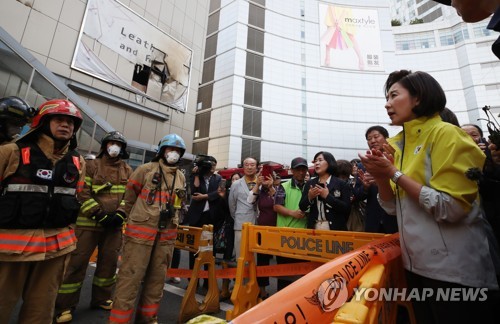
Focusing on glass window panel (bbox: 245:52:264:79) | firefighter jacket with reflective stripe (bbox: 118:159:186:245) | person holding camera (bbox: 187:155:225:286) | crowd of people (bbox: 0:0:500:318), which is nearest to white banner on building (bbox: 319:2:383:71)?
glass window panel (bbox: 245:52:264:79)

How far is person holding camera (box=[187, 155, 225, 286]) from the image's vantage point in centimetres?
406

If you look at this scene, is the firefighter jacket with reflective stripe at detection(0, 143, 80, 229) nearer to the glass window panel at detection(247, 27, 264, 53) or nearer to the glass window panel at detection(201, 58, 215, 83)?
the glass window panel at detection(201, 58, 215, 83)

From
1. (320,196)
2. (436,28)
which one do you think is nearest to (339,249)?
(320,196)

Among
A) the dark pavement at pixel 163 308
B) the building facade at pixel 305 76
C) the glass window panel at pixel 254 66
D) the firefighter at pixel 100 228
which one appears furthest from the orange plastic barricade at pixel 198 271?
the glass window panel at pixel 254 66

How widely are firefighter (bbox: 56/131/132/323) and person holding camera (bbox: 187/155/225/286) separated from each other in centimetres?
123

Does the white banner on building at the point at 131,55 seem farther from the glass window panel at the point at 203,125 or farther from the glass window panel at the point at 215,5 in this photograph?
the glass window panel at the point at 215,5

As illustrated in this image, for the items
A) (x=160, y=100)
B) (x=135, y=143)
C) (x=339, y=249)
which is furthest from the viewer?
(x=160, y=100)

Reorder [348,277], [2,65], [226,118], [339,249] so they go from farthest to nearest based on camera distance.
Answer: [226,118], [2,65], [339,249], [348,277]

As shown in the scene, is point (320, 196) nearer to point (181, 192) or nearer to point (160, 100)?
point (181, 192)

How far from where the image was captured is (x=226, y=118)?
20578mm

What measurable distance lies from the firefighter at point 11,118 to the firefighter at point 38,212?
69 cm

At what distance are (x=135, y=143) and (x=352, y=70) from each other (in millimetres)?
22645

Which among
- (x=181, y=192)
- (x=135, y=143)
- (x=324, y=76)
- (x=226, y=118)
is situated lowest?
(x=181, y=192)

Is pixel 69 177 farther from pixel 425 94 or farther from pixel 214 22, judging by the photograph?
pixel 214 22
